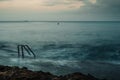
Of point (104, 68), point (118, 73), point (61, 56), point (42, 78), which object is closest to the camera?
point (42, 78)

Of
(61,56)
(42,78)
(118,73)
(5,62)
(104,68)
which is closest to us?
(42,78)

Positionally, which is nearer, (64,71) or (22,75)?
(22,75)

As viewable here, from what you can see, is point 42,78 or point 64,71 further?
point 64,71

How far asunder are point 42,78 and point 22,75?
2.05 metres

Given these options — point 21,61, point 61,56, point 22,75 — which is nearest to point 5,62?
point 21,61

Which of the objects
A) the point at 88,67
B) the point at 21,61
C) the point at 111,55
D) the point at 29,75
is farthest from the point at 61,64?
the point at 29,75

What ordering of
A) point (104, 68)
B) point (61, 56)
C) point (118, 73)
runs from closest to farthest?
1. point (118, 73)
2. point (104, 68)
3. point (61, 56)

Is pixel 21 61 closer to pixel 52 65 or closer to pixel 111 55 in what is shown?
pixel 52 65

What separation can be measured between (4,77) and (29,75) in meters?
2.38

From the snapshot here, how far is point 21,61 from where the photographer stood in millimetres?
45000

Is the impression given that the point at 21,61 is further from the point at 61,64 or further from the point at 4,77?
the point at 4,77

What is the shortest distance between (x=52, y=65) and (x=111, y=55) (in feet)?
49.7

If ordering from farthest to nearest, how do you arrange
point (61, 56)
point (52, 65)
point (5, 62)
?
point (61, 56) → point (5, 62) → point (52, 65)

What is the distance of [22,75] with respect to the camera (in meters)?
24.4
